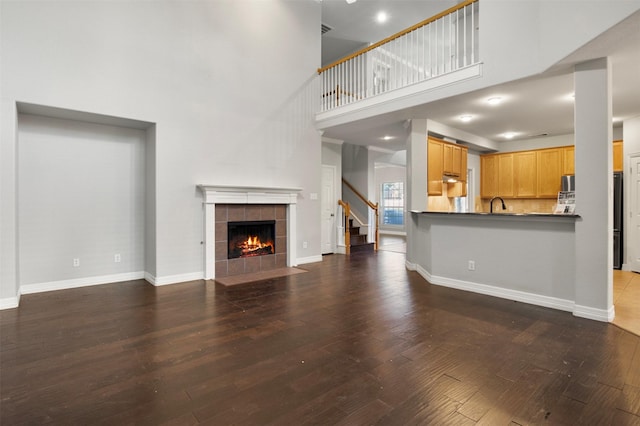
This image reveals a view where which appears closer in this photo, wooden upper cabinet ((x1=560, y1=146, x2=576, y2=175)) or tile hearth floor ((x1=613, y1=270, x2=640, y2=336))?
tile hearth floor ((x1=613, y1=270, x2=640, y2=336))

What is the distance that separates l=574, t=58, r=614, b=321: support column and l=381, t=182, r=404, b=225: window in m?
9.63

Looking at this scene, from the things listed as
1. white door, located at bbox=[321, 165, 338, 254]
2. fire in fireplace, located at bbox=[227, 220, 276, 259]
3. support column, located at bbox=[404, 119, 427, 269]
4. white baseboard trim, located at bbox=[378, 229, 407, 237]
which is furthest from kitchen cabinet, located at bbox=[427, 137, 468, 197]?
white baseboard trim, located at bbox=[378, 229, 407, 237]

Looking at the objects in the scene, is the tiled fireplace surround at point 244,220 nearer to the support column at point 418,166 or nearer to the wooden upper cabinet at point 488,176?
the support column at point 418,166

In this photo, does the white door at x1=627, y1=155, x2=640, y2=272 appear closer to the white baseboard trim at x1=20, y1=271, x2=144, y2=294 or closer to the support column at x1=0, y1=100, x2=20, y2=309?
the white baseboard trim at x1=20, y1=271, x2=144, y2=294

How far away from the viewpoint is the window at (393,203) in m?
13.1

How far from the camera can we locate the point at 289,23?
643cm

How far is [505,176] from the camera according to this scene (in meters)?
7.64

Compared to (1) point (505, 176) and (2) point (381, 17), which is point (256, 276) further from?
(2) point (381, 17)

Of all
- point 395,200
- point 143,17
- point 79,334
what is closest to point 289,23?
point 143,17

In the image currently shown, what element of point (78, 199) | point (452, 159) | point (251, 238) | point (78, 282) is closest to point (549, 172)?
point (452, 159)

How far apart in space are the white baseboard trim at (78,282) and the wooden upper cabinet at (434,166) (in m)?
5.22

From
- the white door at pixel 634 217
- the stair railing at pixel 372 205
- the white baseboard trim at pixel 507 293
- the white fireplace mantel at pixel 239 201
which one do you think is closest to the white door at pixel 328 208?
the stair railing at pixel 372 205

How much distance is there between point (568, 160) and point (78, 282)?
9197mm

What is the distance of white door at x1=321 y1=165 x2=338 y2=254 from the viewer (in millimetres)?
7957
